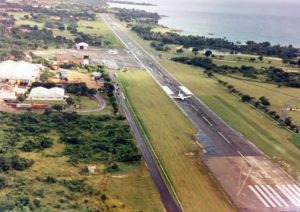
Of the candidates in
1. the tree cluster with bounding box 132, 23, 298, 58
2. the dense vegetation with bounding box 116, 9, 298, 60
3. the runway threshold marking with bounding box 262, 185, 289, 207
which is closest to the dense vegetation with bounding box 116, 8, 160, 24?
the dense vegetation with bounding box 116, 9, 298, 60

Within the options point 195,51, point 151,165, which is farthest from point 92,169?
point 195,51

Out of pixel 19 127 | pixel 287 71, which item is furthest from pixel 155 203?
pixel 287 71

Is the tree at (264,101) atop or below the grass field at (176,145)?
atop

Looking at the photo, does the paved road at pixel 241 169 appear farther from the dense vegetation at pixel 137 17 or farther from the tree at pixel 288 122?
the dense vegetation at pixel 137 17

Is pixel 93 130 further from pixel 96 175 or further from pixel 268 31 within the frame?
pixel 268 31

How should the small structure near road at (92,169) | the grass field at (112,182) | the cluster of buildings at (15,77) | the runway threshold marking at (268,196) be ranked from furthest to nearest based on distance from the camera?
1. the cluster of buildings at (15,77)
2. the small structure near road at (92,169)
3. the runway threshold marking at (268,196)
4. the grass field at (112,182)

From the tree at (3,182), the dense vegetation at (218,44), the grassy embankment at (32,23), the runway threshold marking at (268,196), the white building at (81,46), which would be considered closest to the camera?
the tree at (3,182)

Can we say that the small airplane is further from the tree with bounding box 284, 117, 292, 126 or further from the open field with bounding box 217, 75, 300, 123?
the tree with bounding box 284, 117, 292, 126

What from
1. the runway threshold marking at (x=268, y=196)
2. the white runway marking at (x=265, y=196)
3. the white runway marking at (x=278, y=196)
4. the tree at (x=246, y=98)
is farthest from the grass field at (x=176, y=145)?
the tree at (x=246, y=98)
